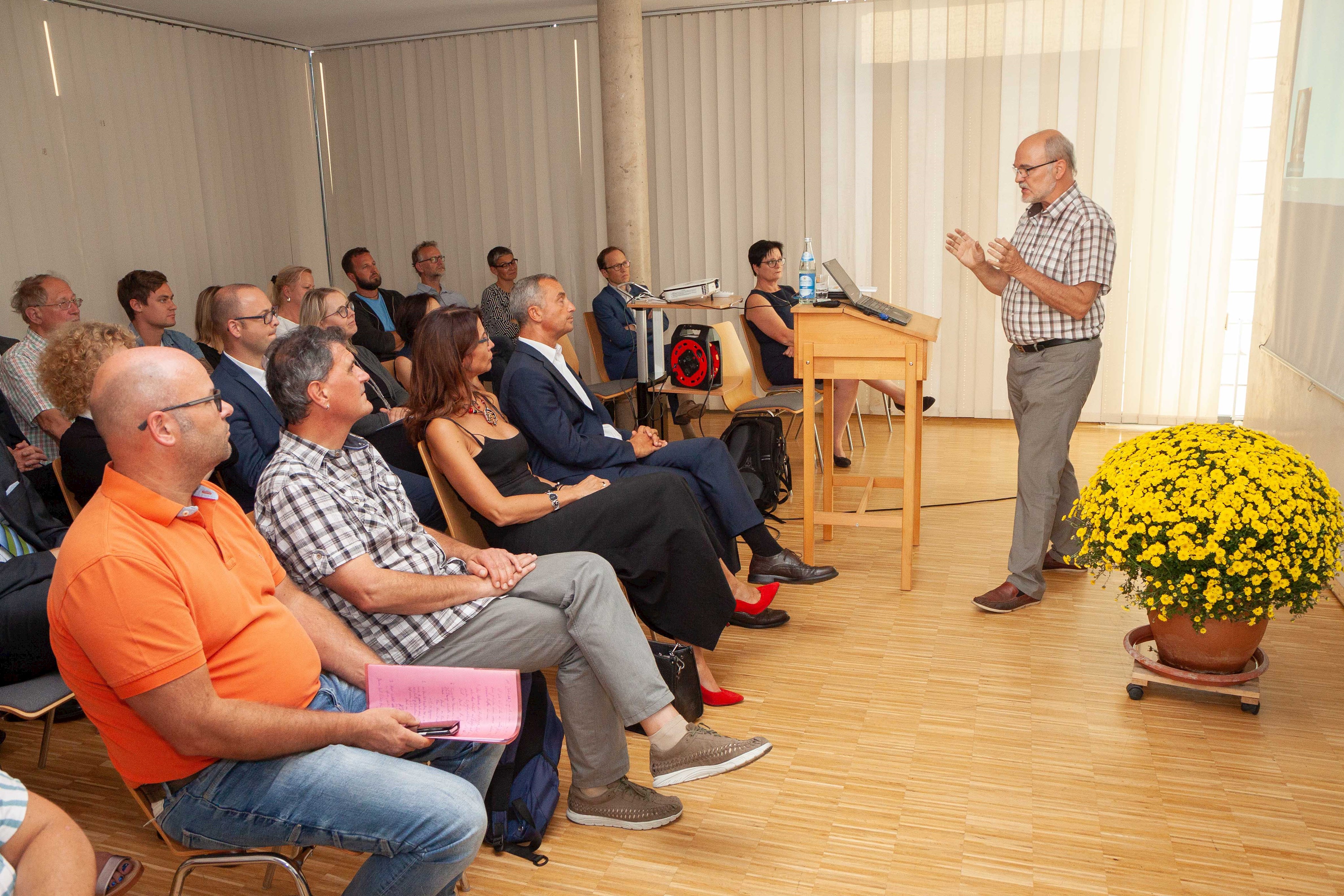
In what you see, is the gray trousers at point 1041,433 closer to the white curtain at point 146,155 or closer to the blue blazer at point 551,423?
the blue blazer at point 551,423

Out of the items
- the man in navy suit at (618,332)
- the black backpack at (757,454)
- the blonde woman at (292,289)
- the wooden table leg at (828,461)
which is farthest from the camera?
the man in navy suit at (618,332)

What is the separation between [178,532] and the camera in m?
1.63

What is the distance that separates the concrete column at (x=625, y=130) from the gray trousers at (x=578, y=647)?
4793 millimetres

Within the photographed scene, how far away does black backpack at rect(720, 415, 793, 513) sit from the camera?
4.46m

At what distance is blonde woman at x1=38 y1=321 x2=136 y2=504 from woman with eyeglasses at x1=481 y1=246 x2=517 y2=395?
1967 mm

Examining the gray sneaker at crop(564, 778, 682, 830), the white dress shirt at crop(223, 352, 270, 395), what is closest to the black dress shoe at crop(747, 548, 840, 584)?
the gray sneaker at crop(564, 778, 682, 830)

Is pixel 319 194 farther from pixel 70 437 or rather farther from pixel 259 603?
pixel 259 603

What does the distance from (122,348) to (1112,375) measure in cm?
593

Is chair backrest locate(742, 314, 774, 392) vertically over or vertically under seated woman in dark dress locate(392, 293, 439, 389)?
under

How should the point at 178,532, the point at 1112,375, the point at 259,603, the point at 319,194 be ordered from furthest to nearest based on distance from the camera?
the point at 319,194 → the point at 1112,375 → the point at 259,603 → the point at 178,532

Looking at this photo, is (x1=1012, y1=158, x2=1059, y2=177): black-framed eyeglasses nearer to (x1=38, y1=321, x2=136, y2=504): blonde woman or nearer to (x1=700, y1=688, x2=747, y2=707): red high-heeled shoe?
(x1=700, y1=688, x2=747, y2=707): red high-heeled shoe

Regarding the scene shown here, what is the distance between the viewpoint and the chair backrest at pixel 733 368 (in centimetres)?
542

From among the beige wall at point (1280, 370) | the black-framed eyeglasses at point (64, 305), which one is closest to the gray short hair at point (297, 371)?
the black-framed eyeglasses at point (64, 305)

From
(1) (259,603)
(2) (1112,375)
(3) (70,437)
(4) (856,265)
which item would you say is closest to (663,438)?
(4) (856,265)
